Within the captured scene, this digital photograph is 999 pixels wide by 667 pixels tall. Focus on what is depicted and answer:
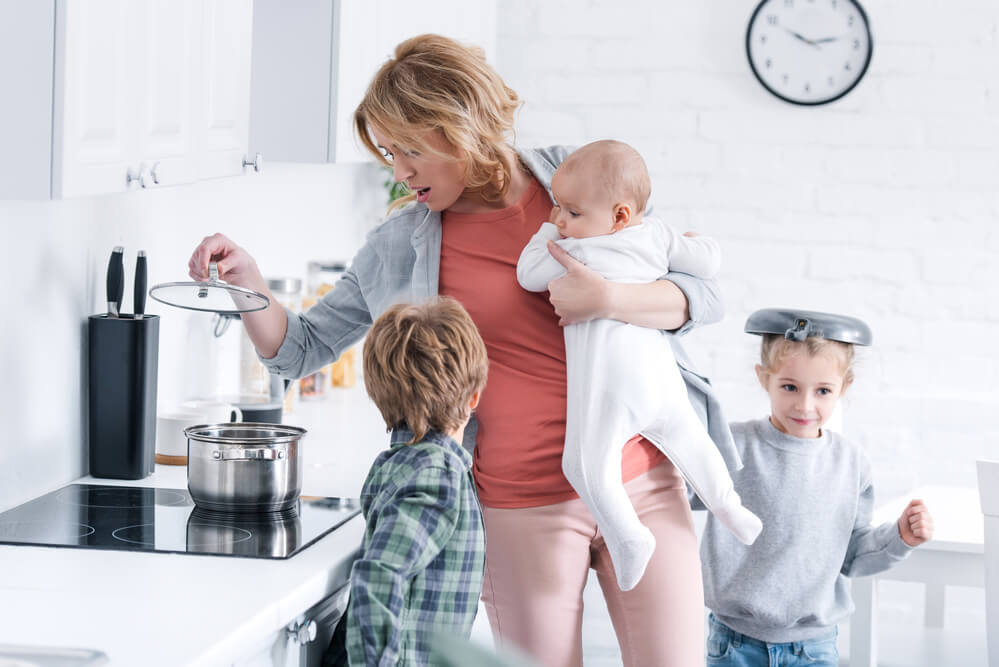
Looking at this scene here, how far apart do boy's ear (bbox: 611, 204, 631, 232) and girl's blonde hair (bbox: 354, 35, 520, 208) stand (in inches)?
6.7

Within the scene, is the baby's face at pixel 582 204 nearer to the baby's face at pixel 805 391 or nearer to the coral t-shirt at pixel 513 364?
the coral t-shirt at pixel 513 364

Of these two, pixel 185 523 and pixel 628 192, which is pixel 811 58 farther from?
pixel 185 523

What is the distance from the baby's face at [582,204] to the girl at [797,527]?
55cm

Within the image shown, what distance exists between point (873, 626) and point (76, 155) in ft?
5.65

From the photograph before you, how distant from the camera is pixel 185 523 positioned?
5.32 ft

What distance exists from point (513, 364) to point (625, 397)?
17 centimetres

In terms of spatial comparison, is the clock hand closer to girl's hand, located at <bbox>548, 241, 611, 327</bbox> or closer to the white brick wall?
the white brick wall

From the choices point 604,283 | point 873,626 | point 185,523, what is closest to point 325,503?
point 185,523

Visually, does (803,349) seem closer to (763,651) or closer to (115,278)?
(763,651)

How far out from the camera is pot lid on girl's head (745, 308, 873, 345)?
1990 millimetres

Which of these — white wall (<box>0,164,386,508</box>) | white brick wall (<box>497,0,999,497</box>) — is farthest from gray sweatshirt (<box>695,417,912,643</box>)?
white brick wall (<box>497,0,999,497</box>)

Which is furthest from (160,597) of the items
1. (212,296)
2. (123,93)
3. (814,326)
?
(814,326)

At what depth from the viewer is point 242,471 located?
1657mm

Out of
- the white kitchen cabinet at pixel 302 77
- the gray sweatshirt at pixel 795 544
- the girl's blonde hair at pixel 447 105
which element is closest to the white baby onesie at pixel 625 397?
the girl's blonde hair at pixel 447 105
